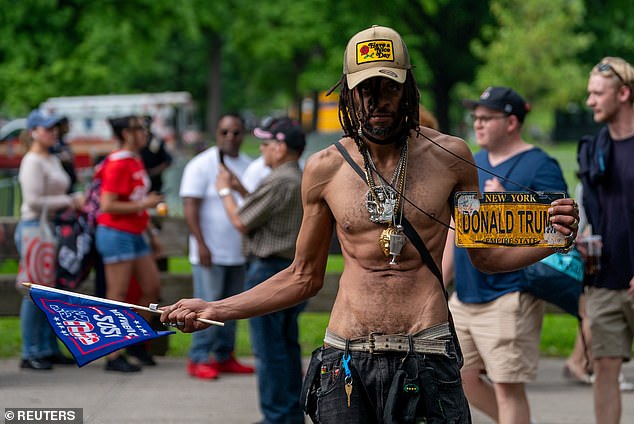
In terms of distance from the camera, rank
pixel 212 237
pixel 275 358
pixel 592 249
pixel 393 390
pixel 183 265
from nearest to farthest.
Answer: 1. pixel 393 390
2. pixel 592 249
3. pixel 275 358
4. pixel 212 237
5. pixel 183 265

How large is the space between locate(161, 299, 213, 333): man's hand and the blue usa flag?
12 cm

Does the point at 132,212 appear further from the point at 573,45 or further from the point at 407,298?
the point at 573,45

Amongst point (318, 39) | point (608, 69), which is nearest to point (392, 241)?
point (608, 69)

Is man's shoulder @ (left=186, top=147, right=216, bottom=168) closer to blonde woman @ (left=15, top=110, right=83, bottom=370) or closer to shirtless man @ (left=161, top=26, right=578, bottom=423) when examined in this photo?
blonde woman @ (left=15, top=110, right=83, bottom=370)

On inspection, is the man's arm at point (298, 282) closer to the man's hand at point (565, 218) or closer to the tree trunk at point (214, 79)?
the man's hand at point (565, 218)

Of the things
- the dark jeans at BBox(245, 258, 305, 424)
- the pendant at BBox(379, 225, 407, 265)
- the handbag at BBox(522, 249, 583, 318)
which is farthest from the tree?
the pendant at BBox(379, 225, 407, 265)

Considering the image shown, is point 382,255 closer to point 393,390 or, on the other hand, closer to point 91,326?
point 393,390

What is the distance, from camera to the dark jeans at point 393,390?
12.1 feet

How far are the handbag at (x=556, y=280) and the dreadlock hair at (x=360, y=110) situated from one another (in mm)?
2081

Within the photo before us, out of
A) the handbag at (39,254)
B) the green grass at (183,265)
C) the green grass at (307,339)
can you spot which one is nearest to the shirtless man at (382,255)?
the handbag at (39,254)

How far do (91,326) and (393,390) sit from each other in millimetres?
1188

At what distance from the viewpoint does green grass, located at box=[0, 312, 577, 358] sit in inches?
366

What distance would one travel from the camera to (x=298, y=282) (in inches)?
159

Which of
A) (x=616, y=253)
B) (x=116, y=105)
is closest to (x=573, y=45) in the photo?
(x=116, y=105)
